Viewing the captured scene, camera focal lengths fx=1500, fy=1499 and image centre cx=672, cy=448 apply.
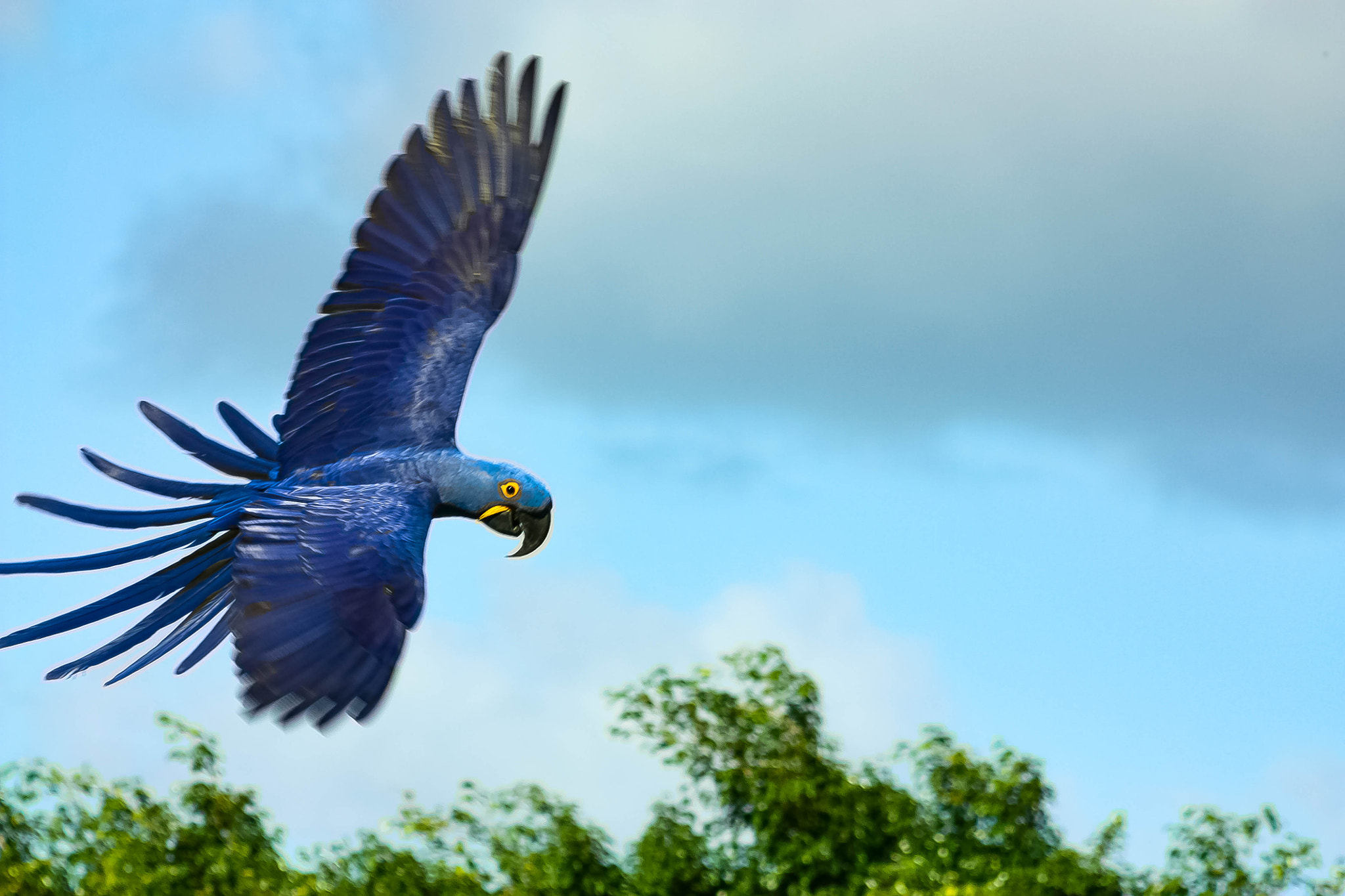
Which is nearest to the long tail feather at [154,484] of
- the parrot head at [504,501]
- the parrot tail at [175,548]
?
the parrot tail at [175,548]

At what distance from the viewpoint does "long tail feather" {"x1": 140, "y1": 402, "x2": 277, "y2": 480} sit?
6.52 m

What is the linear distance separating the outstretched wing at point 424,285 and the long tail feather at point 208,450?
0.11 m

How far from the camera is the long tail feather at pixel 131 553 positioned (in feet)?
19.9

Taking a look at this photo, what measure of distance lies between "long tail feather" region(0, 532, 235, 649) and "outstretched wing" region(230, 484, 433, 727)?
0.32 meters

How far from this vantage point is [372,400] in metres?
6.67

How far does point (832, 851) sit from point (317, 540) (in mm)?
8828

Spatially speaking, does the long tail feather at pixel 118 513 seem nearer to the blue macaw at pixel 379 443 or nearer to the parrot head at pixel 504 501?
the blue macaw at pixel 379 443

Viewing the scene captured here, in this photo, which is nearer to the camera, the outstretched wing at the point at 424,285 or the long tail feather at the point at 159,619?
the long tail feather at the point at 159,619

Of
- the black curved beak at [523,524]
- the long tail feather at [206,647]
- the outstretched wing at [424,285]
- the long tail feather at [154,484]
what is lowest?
the long tail feather at [206,647]

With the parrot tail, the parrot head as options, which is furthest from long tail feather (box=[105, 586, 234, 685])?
the parrot head

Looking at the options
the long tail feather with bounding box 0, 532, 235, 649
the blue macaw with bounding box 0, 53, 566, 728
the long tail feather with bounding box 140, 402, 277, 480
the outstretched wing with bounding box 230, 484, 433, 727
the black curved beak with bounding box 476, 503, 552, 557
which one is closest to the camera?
the outstretched wing with bounding box 230, 484, 433, 727

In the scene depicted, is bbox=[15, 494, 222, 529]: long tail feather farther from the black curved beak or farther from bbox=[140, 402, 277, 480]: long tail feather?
the black curved beak

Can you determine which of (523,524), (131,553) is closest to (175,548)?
(131,553)

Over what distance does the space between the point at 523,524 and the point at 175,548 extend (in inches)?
59.6
